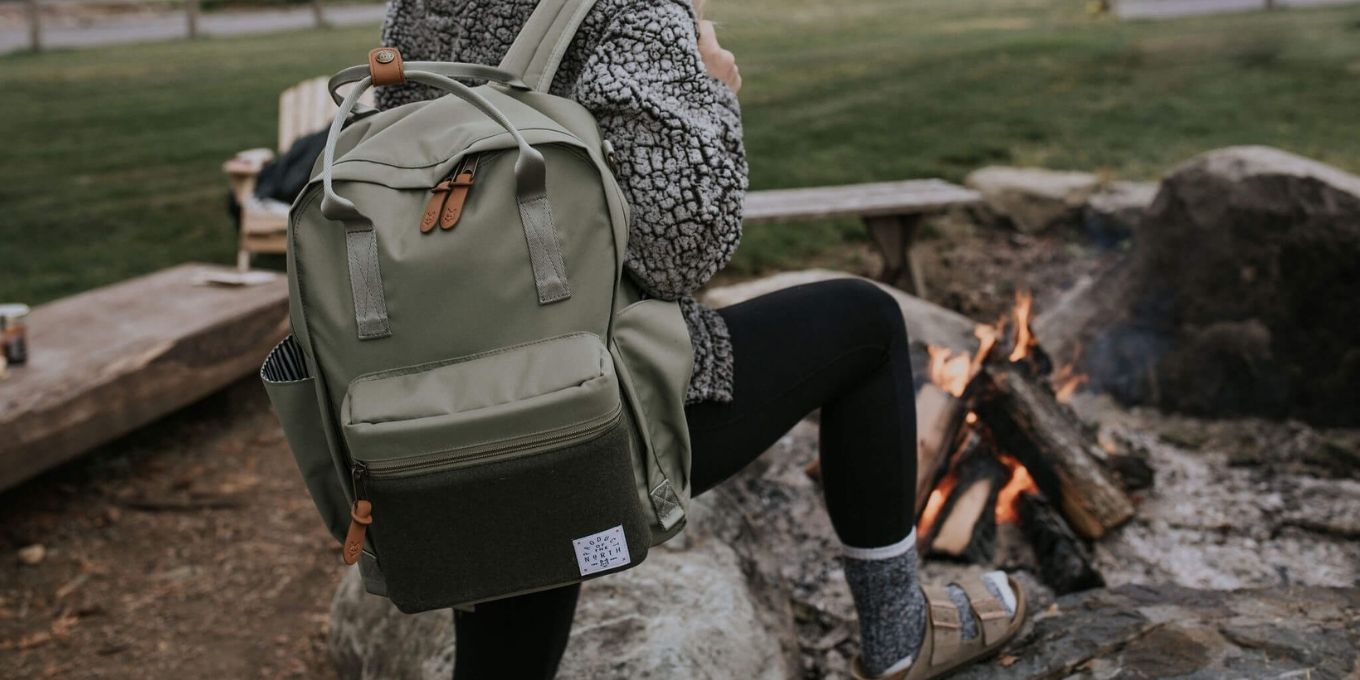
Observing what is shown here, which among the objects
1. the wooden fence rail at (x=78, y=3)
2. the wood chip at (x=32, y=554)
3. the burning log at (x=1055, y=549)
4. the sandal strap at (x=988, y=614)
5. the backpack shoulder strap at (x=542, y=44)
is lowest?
the wooden fence rail at (x=78, y=3)

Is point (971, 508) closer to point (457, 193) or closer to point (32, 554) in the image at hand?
point (457, 193)

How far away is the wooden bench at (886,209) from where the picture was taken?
4773mm

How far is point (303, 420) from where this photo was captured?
156cm

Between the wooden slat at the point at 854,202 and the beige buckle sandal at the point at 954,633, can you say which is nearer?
the beige buckle sandal at the point at 954,633

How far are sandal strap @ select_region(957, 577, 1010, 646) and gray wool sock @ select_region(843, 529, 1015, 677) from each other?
0.11 ft

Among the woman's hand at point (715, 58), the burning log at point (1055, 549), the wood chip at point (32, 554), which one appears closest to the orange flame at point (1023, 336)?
the burning log at point (1055, 549)

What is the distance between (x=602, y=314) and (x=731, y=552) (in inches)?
53.7

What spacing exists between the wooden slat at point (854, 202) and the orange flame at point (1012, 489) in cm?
182

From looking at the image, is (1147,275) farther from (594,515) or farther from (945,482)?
(594,515)

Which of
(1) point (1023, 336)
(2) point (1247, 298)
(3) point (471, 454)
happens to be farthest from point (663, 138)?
(2) point (1247, 298)

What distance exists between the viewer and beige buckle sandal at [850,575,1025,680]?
2.07 metres

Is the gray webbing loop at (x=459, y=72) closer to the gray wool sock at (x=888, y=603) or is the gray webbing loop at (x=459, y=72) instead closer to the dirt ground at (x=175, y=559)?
the gray wool sock at (x=888, y=603)

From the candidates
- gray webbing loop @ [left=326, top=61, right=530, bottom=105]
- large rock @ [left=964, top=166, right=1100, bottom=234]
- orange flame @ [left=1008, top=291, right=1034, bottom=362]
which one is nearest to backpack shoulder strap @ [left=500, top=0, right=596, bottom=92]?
gray webbing loop @ [left=326, top=61, right=530, bottom=105]

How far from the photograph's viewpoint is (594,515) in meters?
1.48
